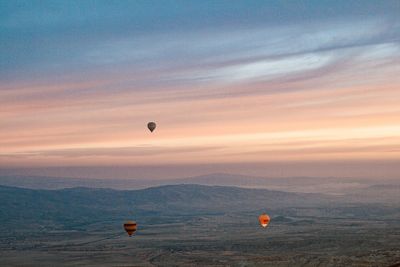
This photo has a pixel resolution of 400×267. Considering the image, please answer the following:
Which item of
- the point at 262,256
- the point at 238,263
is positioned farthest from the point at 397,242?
the point at 238,263

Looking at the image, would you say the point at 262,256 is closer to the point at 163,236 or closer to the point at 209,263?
the point at 209,263

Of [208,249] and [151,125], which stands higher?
[151,125]

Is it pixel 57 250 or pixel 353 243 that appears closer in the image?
pixel 353 243

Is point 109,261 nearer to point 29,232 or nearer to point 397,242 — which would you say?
point 397,242

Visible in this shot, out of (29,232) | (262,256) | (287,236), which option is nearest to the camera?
(262,256)

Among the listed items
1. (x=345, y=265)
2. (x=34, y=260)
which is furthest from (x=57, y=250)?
(x=345, y=265)

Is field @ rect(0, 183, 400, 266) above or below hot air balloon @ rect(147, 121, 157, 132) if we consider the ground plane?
below

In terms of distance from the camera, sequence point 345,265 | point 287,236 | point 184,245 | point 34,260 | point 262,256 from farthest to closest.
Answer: point 287,236 → point 184,245 → point 34,260 → point 262,256 → point 345,265

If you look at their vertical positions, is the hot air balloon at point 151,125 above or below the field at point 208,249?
above

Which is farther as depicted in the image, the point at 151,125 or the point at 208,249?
the point at 208,249
